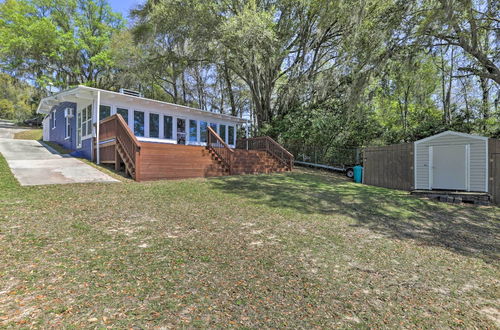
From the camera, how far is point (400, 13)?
376 inches

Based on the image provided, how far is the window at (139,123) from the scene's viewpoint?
12828mm

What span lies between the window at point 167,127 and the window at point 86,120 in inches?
133

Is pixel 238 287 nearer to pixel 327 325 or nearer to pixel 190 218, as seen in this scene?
pixel 327 325

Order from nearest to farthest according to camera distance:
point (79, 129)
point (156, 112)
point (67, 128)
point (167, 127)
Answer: point (79, 129) → point (156, 112) → point (167, 127) → point (67, 128)

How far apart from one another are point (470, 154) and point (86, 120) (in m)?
15.7

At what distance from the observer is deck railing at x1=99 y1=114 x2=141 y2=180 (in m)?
8.28

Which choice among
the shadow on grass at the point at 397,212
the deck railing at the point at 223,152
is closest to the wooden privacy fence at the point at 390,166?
the shadow on grass at the point at 397,212

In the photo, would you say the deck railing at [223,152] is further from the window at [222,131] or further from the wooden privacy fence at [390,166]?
the wooden privacy fence at [390,166]

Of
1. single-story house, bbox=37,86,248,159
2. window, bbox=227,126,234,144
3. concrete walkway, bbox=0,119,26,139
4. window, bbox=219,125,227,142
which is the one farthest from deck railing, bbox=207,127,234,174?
concrete walkway, bbox=0,119,26,139

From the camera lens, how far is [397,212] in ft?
21.7

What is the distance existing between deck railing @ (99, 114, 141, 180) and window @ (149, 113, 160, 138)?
312 centimetres

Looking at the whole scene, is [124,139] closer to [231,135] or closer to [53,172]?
[53,172]

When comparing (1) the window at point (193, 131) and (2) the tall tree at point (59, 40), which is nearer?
(1) the window at point (193, 131)

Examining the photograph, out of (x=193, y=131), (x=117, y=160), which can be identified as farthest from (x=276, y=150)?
(x=117, y=160)
